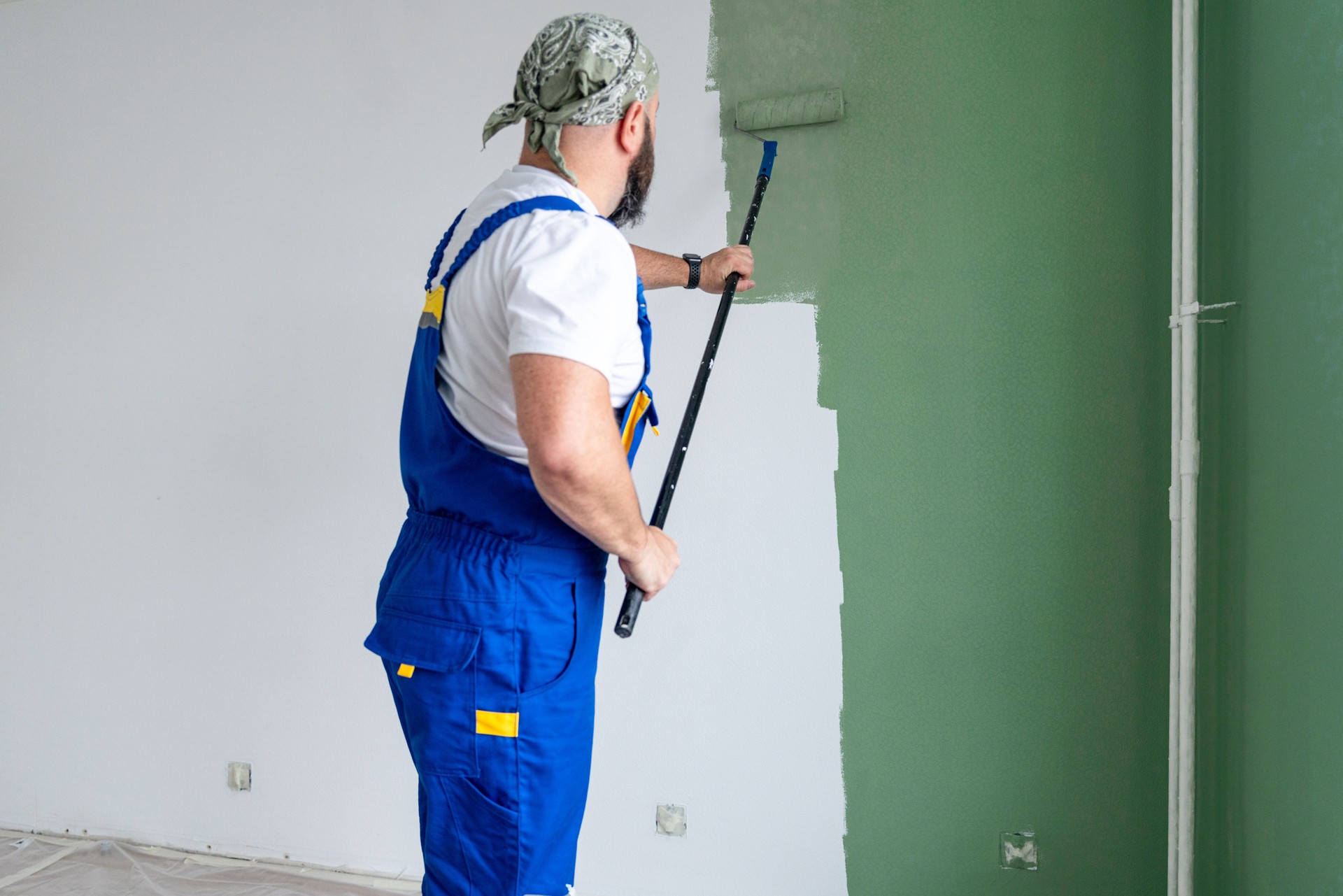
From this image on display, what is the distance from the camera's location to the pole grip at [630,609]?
1.07 meters

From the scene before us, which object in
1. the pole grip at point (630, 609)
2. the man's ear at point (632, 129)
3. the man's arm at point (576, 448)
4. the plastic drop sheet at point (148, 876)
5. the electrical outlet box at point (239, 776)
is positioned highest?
the man's ear at point (632, 129)

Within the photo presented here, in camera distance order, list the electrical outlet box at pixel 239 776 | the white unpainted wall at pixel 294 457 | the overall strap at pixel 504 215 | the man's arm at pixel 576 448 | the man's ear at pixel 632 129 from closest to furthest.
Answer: the man's arm at pixel 576 448 → the overall strap at pixel 504 215 → the man's ear at pixel 632 129 → the white unpainted wall at pixel 294 457 → the electrical outlet box at pixel 239 776

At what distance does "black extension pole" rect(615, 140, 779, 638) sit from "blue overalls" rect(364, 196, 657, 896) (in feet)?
0.24

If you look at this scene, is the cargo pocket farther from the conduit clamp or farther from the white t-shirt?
the conduit clamp

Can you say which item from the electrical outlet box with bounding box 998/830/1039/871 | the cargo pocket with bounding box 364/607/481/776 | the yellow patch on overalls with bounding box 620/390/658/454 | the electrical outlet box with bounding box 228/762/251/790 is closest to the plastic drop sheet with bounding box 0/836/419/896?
the electrical outlet box with bounding box 228/762/251/790

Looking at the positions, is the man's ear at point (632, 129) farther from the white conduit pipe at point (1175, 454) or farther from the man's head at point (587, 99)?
the white conduit pipe at point (1175, 454)

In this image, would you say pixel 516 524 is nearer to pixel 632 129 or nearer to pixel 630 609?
pixel 630 609

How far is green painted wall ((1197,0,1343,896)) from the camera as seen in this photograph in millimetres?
1033

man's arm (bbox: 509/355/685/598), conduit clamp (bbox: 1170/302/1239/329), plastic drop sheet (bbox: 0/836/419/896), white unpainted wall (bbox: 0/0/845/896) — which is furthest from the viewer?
plastic drop sheet (bbox: 0/836/419/896)

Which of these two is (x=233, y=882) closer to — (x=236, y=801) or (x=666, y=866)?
(x=236, y=801)

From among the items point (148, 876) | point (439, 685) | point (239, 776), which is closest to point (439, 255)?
point (439, 685)

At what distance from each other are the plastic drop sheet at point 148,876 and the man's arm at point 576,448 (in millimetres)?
1455

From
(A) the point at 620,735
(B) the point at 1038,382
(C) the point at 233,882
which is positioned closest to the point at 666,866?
(A) the point at 620,735

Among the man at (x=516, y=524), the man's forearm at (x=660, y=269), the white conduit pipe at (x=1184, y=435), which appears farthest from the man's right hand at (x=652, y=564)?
the white conduit pipe at (x=1184, y=435)
